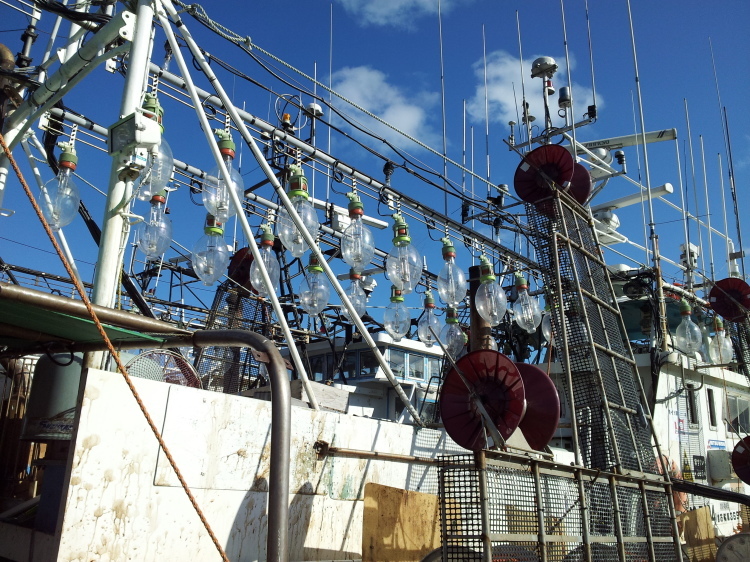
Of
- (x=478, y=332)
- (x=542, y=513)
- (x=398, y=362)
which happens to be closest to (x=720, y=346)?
(x=398, y=362)

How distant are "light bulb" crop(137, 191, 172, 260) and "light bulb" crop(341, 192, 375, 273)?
2.21m

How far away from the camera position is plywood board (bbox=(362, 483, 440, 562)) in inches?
209

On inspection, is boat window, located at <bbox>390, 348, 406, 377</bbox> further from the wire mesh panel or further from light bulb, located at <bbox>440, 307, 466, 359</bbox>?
the wire mesh panel

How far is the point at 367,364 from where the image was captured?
569 inches

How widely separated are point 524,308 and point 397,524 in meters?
6.56

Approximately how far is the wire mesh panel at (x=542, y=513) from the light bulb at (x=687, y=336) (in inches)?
300

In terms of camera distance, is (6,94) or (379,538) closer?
(379,538)

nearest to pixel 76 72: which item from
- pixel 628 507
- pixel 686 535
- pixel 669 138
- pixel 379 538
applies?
pixel 379 538

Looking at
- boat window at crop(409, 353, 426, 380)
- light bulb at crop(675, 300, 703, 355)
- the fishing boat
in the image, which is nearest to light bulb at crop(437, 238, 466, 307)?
the fishing boat

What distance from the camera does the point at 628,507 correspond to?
19.6ft

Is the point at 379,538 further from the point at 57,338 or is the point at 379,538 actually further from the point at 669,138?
the point at 669,138

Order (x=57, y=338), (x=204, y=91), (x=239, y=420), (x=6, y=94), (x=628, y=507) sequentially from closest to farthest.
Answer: (x=57, y=338) → (x=239, y=420) → (x=628, y=507) → (x=6, y=94) → (x=204, y=91)

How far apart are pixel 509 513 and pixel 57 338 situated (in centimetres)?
344

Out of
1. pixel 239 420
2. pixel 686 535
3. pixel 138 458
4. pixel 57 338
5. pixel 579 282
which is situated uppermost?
pixel 579 282
